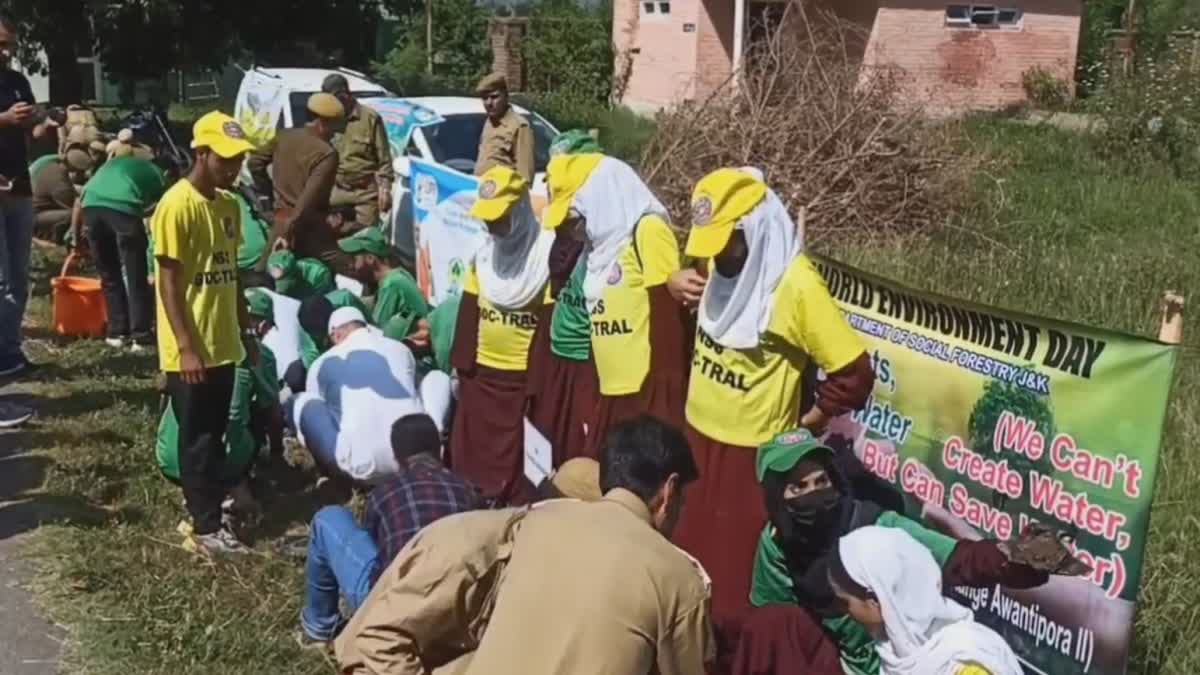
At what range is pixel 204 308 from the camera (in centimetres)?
538

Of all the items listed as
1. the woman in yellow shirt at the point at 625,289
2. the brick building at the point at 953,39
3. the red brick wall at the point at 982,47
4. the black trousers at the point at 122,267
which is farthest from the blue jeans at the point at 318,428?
the red brick wall at the point at 982,47

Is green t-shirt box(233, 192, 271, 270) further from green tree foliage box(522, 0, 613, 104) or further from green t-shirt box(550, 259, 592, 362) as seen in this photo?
green tree foliage box(522, 0, 613, 104)

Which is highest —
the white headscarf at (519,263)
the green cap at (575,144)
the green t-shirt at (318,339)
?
the green cap at (575,144)

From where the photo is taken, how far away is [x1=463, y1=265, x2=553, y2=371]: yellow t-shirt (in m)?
5.73

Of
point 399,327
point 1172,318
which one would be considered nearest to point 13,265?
point 399,327

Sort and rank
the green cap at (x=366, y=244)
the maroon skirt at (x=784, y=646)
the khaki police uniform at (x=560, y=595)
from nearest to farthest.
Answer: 1. the khaki police uniform at (x=560, y=595)
2. the maroon skirt at (x=784, y=646)
3. the green cap at (x=366, y=244)

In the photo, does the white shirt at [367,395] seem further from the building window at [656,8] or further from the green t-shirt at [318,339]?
the building window at [656,8]

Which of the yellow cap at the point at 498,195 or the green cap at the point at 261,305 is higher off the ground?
the yellow cap at the point at 498,195

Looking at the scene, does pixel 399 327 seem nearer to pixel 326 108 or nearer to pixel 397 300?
pixel 397 300

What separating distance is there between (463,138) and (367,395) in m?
6.24

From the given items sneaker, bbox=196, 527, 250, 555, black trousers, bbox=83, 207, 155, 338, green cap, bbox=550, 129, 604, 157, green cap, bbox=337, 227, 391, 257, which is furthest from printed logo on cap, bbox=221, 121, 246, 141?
black trousers, bbox=83, 207, 155, 338

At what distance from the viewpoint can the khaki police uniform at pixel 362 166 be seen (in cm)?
1052

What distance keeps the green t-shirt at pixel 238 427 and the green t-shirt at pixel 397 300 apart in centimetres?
102

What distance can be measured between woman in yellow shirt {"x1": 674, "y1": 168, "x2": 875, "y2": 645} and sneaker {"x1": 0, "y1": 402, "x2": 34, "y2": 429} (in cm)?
449
